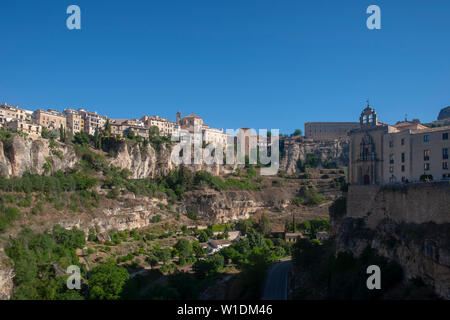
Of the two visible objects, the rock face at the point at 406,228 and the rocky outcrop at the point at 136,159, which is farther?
the rocky outcrop at the point at 136,159

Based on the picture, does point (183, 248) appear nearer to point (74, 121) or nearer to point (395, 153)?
point (395, 153)

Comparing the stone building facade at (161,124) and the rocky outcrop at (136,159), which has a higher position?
the stone building facade at (161,124)

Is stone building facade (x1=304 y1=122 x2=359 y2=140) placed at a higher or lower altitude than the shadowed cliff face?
higher

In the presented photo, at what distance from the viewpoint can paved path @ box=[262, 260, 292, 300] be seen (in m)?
29.8

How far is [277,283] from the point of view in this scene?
34.0 metres

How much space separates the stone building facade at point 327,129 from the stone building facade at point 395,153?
69.7 m

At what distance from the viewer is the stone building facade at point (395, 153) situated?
2820 centimetres

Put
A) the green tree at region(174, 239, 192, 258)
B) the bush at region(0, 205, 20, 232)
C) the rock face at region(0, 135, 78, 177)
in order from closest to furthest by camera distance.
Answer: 1. the bush at region(0, 205, 20, 232)
2. the green tree at region(174, 239, 192, 258)
3. the rock face at region(0, 135, 78, 177)

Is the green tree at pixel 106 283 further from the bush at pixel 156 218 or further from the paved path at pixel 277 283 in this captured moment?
the bush at pixel 156 218

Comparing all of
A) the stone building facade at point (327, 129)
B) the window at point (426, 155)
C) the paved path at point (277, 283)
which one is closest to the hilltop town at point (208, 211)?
the window at point (426, 155)

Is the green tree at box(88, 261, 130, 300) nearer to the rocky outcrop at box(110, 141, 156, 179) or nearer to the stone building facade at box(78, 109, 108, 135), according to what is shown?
the rocky outcrop at box(110, 141, 156, 179)

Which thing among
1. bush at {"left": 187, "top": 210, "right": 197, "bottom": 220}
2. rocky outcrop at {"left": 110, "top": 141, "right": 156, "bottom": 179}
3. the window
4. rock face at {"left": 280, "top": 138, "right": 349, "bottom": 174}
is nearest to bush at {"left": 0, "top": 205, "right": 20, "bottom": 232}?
rocky outcrop at {"left": 110, "top": 141, "right": 156, "bottom": 179}

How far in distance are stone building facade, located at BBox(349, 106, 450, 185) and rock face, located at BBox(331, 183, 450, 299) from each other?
339cm
